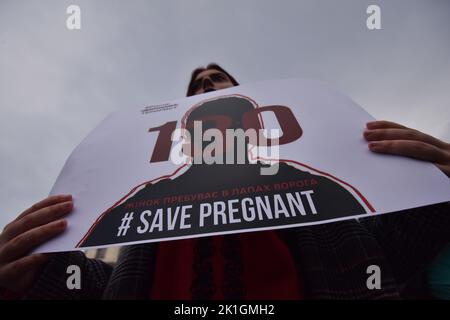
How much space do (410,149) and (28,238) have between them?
3.62 ft

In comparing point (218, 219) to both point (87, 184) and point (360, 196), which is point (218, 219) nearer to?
point (360, 196)

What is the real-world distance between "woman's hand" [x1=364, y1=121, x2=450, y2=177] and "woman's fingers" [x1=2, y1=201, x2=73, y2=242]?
0.92 m

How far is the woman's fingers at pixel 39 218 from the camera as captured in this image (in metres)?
0.62

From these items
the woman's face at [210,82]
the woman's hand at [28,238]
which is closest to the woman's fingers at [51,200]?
the woman's hand at [28,238]

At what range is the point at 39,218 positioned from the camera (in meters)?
0.62

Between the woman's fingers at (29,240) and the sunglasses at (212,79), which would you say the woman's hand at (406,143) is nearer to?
the woman's fingers at (29,240)

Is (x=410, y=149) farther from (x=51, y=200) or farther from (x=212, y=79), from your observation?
(x=212, y=79)

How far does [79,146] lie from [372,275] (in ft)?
3.89

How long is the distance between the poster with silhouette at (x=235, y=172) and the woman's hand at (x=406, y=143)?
0.08 ft

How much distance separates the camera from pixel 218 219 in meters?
0.52

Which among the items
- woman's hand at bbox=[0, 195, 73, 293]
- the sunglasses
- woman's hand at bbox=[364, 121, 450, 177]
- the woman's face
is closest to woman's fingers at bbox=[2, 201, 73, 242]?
woman's hand at bbox=[0, 195, 73, 293]

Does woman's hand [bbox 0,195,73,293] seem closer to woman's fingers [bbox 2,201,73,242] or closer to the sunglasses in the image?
woman's fingers [bbox 2,201,73,242]

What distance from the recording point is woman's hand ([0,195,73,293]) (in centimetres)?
59
